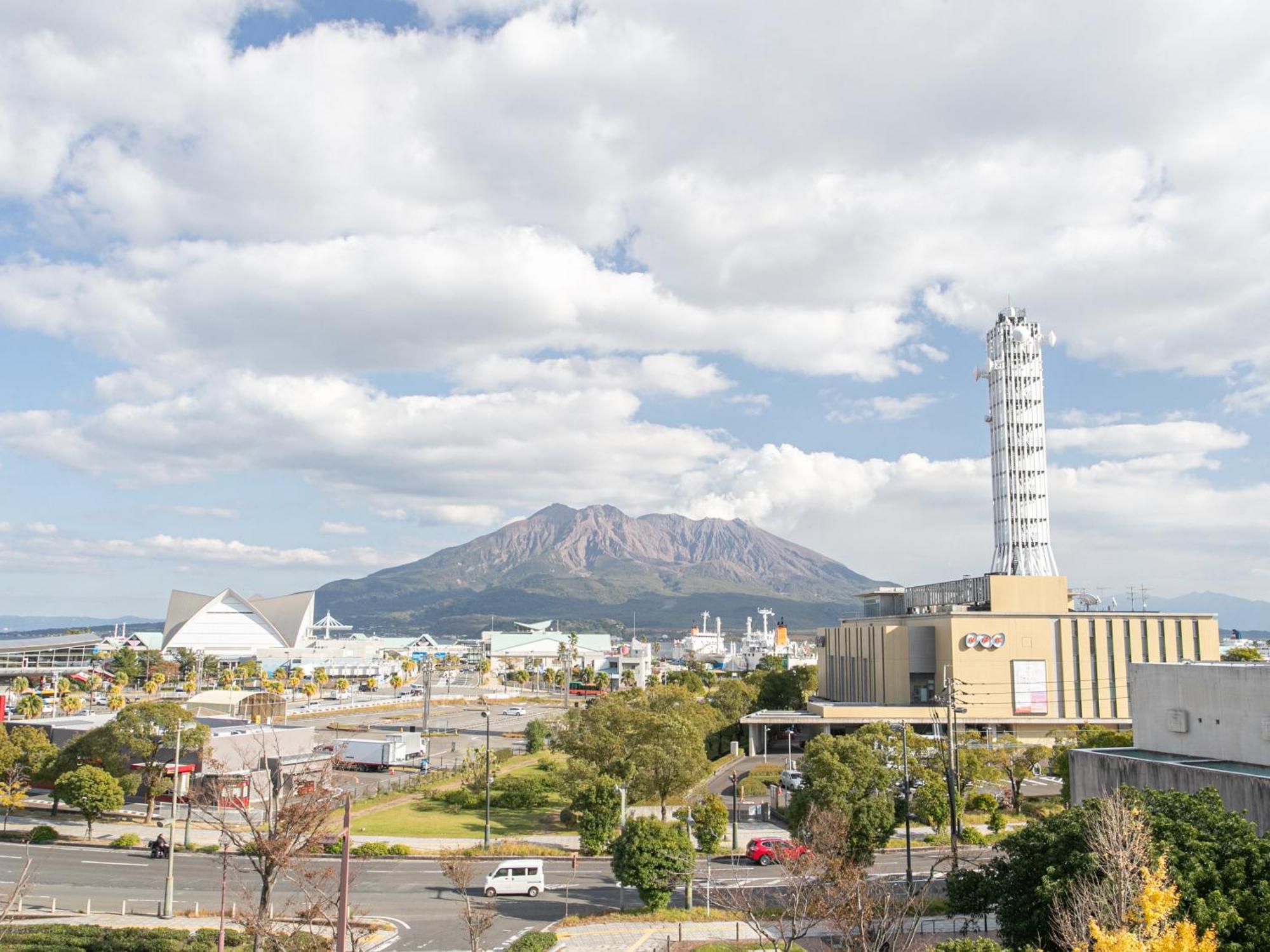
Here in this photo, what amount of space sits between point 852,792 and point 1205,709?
545 inches

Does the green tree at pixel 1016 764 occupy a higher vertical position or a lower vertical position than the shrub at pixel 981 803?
higher

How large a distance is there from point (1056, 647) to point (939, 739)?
37.0 m

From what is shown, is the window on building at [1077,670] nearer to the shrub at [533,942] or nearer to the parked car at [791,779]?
the parked car at [791,779]

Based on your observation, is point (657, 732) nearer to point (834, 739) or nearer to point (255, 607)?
point (834, 739)

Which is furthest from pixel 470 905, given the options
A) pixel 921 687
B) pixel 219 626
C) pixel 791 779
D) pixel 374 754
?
pixel 219 626

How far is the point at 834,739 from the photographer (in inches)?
1893

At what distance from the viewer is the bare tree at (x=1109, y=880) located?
18.5 m

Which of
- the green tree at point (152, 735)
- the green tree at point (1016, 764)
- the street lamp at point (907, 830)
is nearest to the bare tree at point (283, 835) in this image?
the street lamp at point (907, 830)

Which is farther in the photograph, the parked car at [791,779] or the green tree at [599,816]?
the parked car at [791,779]

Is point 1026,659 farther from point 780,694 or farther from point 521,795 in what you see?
point 521,795

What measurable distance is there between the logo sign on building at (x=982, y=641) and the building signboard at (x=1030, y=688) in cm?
212

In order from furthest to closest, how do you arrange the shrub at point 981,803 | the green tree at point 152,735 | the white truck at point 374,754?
the white truck at point 374,754 < the shrub at point 981,803 < the green tree at point 152,735

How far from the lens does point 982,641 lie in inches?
3413

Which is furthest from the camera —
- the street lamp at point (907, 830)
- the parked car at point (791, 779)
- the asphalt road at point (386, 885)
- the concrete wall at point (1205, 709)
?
the parked car at point (791, 779)
